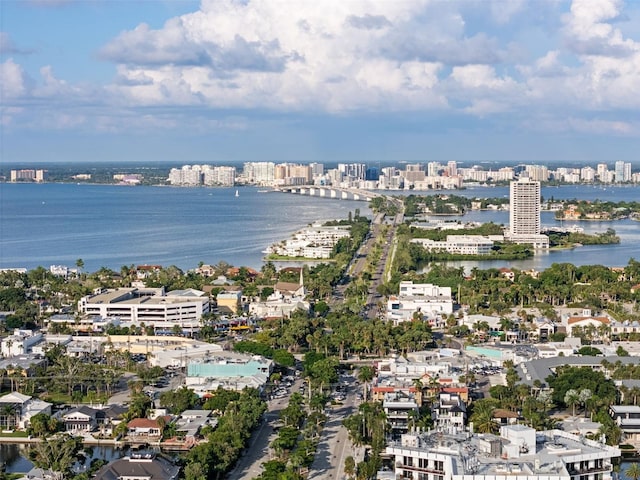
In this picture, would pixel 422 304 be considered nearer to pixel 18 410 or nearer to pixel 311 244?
pixel 18 410

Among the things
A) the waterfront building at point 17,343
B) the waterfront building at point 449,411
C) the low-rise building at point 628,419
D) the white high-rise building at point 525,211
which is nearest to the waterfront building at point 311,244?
the white high-rise building at point 525,211

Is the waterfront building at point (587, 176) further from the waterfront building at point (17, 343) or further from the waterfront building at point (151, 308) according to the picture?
the waterfront building at point (17, 343)

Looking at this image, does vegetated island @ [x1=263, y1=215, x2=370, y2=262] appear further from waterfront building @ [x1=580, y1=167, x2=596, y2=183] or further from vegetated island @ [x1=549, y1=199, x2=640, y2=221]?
waterfront building @ [x1=580, y1=167, x2=596, y2=183]

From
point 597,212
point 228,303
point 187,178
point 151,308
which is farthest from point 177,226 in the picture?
point 187,178

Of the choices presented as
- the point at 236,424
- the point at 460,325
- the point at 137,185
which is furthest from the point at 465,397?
the point at 137,185

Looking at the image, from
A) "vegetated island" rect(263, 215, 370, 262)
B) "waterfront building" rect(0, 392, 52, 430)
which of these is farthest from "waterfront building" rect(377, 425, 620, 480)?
"vegetated island" rect(263, 215, 370, 262)
